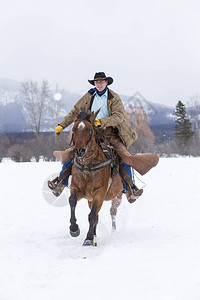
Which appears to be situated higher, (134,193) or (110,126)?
(110,126)

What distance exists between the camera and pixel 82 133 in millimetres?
4812

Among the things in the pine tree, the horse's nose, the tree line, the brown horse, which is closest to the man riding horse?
Answer: the brown horse

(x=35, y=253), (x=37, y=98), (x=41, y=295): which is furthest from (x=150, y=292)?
(x=37, y=98)

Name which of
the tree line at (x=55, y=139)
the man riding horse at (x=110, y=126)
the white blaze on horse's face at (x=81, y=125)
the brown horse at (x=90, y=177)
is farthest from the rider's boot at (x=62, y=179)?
the tree line at (x=55, y=139)

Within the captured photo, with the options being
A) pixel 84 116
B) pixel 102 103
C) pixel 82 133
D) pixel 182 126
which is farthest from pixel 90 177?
pixel 182 126

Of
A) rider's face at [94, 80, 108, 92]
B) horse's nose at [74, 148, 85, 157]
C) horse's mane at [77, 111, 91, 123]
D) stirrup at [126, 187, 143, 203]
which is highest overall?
rider's face at [94, 80, 108, 92]

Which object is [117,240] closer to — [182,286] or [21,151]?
[182,286]

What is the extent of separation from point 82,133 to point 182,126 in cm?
3750

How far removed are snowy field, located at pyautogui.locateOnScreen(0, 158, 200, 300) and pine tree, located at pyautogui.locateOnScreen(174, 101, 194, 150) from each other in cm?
3021

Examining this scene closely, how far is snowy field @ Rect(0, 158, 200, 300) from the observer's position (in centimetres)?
335

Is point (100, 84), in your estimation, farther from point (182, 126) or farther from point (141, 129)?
point (182, 126)

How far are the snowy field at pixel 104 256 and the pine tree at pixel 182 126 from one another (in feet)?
99.1

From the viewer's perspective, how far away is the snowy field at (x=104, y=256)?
335cm

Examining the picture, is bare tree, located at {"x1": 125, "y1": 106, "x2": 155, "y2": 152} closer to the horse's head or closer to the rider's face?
the rider's face
